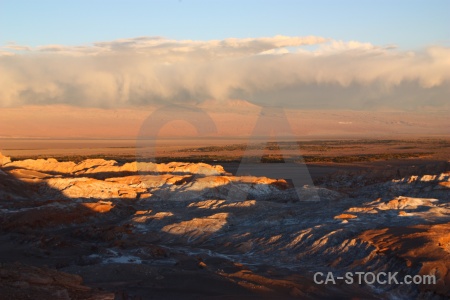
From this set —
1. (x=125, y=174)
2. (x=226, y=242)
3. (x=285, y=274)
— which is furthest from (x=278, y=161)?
(x=285, y=274)

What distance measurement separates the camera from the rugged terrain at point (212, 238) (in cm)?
1480

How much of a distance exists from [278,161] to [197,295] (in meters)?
54.0

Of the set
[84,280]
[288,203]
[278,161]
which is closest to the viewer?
[84,280]

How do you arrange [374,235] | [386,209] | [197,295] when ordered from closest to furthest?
1. [197,295]
2. [374,235]
3. [386,209]

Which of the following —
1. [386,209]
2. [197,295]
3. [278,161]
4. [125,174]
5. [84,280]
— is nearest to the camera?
[197,295]

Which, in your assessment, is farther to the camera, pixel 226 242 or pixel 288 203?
pixel 288 203

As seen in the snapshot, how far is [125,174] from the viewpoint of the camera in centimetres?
4072

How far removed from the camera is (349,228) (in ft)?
64.4

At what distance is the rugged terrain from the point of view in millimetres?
14805

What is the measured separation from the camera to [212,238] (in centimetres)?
2209

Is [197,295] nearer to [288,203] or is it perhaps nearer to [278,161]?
[288,203]

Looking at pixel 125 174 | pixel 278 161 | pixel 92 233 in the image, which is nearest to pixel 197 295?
pixel 92 233

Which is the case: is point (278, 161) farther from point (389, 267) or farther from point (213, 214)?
point (389, 267)

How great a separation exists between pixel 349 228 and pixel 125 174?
24.0 metres
